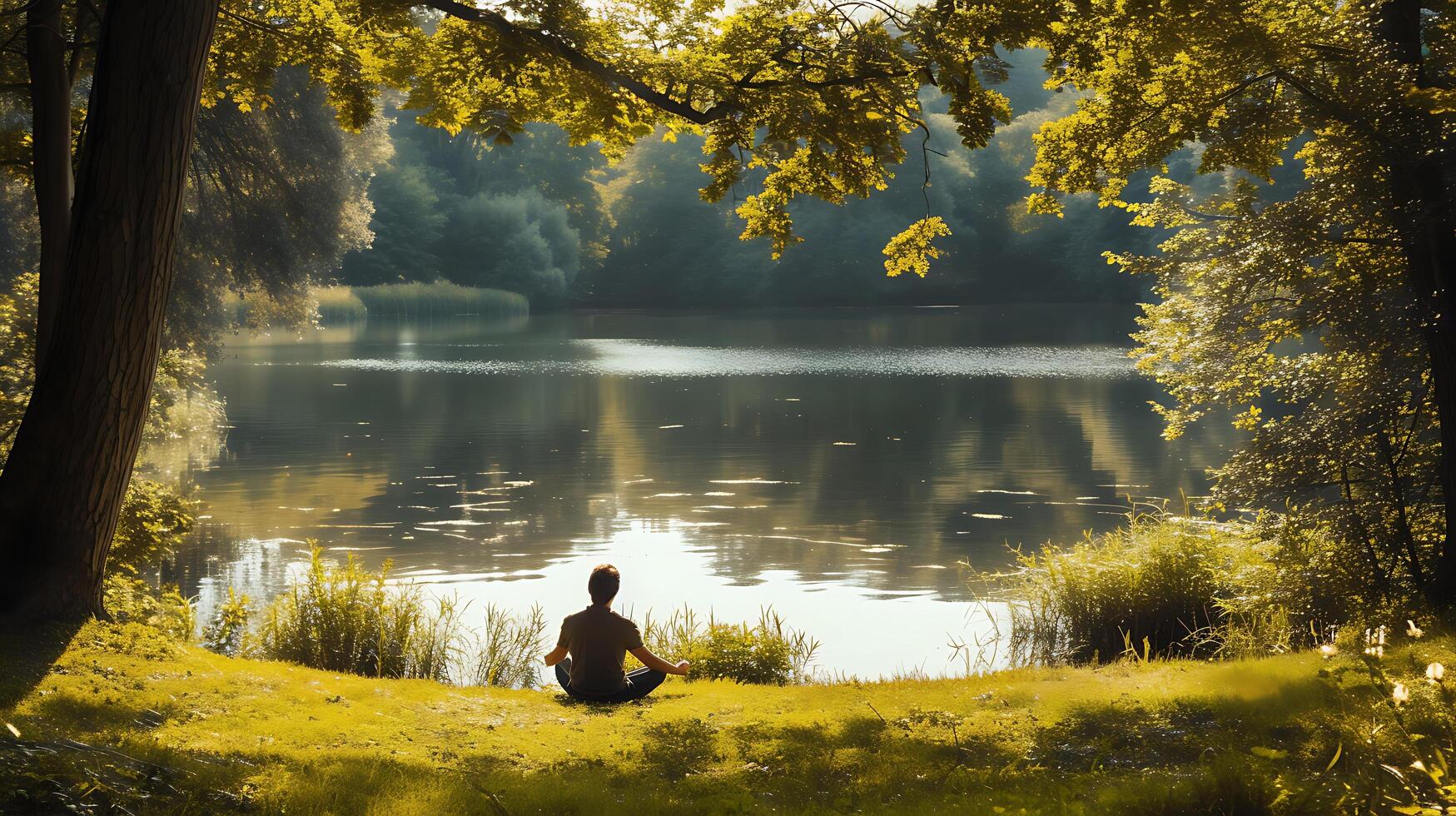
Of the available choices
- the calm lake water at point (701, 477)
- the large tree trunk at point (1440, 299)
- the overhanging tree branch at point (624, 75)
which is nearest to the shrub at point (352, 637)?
the calm lake water at point (701, 477)

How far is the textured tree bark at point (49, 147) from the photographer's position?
21.6 feet

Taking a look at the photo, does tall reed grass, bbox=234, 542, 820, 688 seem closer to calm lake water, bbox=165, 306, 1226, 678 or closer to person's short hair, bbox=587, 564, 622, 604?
calm lake water, bbox=165, 306, 1226, 678

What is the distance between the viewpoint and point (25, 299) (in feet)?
39.7

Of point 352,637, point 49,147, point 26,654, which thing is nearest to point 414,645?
point 352,637

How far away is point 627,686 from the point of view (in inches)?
254

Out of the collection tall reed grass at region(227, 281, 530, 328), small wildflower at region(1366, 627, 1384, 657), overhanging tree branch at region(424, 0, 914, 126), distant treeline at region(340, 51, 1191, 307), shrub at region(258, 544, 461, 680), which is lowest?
shrub at region(258, 544, 461, 680)

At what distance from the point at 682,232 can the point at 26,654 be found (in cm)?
6675

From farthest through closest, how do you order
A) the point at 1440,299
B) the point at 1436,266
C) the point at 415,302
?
the point at 415,302
the point at 1436,266
the point at 1440,299

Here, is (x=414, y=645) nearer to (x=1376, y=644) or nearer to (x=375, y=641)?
(x=375, y=641)

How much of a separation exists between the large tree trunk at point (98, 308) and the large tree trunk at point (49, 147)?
0.92 metres

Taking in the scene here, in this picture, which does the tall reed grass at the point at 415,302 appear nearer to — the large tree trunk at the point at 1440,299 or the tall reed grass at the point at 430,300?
the tall reed grass at the point at 430,300

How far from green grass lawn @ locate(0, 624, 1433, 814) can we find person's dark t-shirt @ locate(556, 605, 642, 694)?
0.18 meters

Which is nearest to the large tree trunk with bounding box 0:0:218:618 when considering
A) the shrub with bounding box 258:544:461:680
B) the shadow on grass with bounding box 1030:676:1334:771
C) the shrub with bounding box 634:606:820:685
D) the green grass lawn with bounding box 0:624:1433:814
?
the green grass lawn with bounding box 0:624:1433:814

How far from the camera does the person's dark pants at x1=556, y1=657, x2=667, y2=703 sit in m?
6.36
